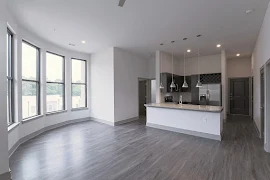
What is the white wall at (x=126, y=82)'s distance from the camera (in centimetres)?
571

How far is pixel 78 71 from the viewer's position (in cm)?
644

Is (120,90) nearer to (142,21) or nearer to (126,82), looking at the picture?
(126,82)

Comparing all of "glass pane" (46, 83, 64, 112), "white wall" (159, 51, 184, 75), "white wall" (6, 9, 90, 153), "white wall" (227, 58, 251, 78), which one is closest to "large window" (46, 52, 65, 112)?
"glass pane" (46, 83, 64, 112)

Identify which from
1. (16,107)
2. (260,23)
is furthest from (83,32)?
(260,23)

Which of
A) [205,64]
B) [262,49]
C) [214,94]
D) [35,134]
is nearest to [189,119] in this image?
[214,94]

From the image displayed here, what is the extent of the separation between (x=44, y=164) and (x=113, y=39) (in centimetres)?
396

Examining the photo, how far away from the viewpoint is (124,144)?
3641mm

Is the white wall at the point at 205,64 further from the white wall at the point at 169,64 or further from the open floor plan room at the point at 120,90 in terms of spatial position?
the white wall at the point at 169,64

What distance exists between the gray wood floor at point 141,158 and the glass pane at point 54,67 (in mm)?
2282

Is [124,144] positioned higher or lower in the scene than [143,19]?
lower

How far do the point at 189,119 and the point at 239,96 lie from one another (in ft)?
16.6

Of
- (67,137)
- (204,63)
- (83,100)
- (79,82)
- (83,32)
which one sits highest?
(83,32)

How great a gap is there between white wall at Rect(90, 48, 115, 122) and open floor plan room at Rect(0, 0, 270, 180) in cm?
5

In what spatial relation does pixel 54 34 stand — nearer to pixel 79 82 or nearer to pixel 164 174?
pixel 79 82
